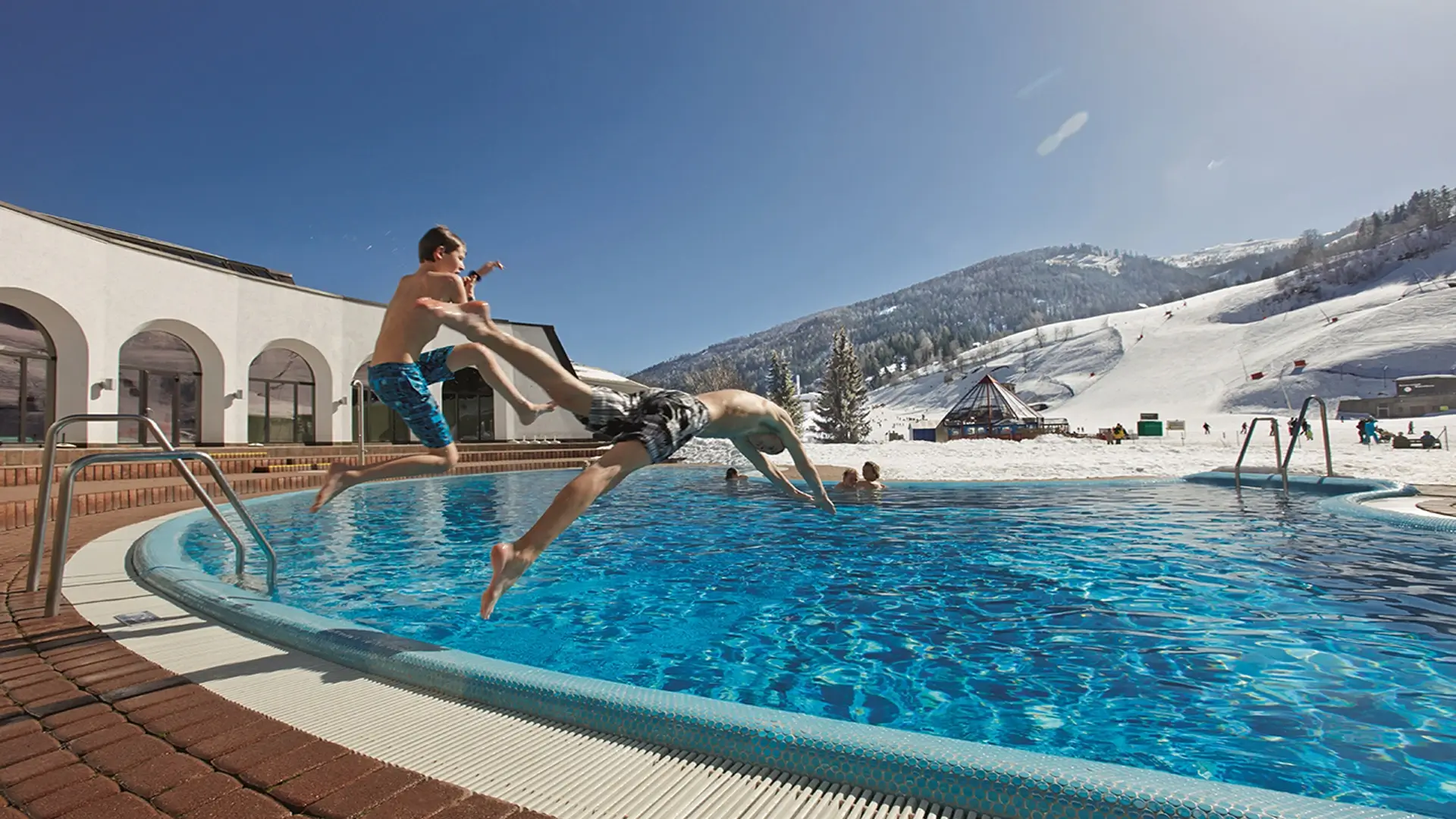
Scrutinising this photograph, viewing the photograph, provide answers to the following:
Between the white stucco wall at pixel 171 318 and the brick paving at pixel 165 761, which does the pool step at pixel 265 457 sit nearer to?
the white stucco wall at pixel 171 318

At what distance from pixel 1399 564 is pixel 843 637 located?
595cm

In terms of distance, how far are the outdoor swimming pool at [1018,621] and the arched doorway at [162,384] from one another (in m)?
12.2

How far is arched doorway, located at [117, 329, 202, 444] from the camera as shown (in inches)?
699

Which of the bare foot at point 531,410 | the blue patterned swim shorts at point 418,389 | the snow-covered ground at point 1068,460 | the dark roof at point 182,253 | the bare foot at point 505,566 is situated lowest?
the snow-covered ground at point 1068,460

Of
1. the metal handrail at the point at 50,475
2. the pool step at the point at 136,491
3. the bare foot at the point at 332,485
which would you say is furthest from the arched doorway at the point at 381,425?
the bare foot at the point at 332,485

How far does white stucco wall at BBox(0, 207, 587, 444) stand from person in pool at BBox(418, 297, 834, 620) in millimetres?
17784

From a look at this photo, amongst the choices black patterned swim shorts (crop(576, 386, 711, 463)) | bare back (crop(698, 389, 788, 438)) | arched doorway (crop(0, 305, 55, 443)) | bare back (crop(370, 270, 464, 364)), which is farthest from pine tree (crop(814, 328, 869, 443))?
black patterned swim shorts (crop(576, 386, 711, 463))

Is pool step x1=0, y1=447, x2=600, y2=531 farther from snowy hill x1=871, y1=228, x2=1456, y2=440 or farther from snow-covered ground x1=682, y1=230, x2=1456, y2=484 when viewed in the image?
snowy hill x1=871, y1=228, x2=1456, y2=440

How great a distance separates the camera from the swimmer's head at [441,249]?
3686 mm

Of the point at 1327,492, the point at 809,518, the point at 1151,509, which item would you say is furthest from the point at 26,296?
the point at 1327,492

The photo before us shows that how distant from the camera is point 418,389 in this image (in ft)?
13.0

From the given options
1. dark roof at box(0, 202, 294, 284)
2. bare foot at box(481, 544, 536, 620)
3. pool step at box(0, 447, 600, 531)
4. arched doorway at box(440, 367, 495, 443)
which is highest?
dark roof at box(0, 202, 294, 284)

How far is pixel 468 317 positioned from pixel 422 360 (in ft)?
3.50

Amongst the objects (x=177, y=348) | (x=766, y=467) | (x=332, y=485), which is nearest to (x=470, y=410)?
(x=177, y=348)
